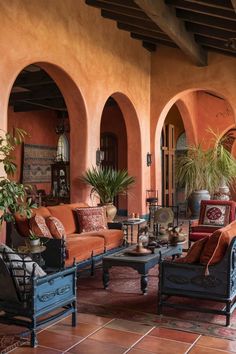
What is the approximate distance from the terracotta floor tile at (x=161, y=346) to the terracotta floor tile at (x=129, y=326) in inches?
7.2

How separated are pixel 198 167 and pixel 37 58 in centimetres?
468

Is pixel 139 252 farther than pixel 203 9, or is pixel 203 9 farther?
pixel 203 9

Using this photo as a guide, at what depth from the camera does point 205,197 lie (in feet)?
31.4

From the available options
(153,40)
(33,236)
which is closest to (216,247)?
(33,236)

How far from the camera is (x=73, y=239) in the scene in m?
5.26

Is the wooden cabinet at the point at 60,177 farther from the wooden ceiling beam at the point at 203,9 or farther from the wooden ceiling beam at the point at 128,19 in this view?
the wooden ceiling beam at the point at 203,9

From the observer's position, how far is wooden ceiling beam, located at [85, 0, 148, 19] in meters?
7.27

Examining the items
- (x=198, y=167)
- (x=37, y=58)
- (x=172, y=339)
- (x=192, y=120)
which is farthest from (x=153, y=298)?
(x=192, y=120)

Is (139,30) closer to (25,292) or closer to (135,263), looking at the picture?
(135,263)

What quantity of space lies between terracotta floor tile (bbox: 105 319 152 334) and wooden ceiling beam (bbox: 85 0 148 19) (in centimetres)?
545

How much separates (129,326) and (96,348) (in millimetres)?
517

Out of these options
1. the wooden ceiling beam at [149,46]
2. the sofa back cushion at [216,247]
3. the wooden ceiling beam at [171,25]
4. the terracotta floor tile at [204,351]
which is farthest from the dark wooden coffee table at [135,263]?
the wooden ceiling beam at [149,46]

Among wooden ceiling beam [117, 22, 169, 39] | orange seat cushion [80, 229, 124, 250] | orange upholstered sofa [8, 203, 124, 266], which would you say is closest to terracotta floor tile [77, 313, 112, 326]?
orange upholstered sofa [8, 203, 124, 266]

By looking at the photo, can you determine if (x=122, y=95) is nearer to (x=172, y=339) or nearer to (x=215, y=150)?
(x=215, y=150)
